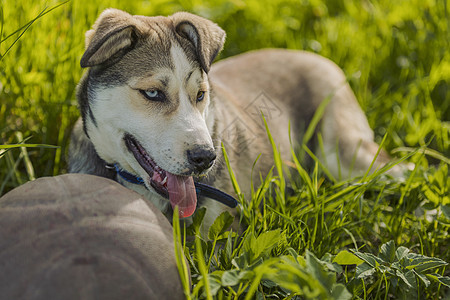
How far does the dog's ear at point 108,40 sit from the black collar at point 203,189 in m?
A: 0.67

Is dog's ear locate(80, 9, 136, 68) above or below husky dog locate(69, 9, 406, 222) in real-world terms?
above

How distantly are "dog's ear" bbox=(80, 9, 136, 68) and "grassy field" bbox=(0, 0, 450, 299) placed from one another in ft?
1.29

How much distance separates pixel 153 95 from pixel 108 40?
1.27ft

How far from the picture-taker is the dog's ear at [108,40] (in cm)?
266

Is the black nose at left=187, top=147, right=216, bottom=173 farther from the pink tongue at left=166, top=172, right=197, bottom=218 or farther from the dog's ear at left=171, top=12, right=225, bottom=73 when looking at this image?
the dog's ear at left=171, top=12, right=225, bottom=73

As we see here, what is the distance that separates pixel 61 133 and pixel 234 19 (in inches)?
110

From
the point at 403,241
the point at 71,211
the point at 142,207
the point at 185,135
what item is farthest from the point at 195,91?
the point at 403,241

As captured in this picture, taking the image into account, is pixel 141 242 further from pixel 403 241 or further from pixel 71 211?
pixel 403 241

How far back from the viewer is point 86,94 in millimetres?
2969

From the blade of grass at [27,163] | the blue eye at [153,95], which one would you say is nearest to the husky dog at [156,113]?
the blue eye at [153,95]

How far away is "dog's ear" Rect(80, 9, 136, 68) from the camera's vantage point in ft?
8.74

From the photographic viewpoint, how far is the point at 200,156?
8.66 ft

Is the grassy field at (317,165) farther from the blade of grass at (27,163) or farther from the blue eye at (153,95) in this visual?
the blue eye at (153,95)

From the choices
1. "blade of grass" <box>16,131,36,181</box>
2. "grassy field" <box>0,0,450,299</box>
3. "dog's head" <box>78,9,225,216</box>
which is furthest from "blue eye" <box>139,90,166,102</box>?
"blade of grass" <box>16,131,36,181</box>
